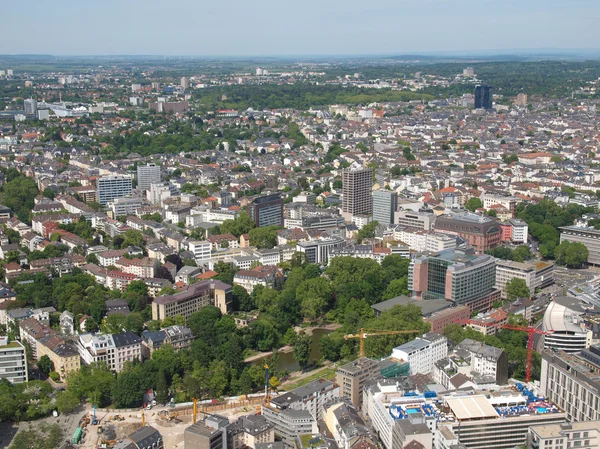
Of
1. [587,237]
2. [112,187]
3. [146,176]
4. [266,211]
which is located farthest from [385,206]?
[146,176]

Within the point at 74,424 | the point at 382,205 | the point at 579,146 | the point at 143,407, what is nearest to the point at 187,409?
the point at 143,407

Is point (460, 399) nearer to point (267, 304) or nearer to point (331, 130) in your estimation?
point (267, 304)

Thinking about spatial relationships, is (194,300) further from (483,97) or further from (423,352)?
(483,97)

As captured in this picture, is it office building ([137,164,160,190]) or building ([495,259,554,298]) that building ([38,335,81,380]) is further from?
office building ([137,164,160,190])

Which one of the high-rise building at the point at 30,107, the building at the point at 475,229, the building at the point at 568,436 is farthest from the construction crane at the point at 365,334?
the high-rise building at the point at 30,107

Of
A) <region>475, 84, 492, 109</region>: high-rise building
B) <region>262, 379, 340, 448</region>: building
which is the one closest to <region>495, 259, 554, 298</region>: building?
<region>262, 379, 340, 448</region>: building

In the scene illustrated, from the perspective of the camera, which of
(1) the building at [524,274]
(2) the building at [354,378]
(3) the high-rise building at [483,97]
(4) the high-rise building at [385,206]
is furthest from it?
(3) the high-rise building at [483,97]

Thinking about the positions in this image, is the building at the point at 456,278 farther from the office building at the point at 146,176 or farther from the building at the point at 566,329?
the office building at the point at 146,176
